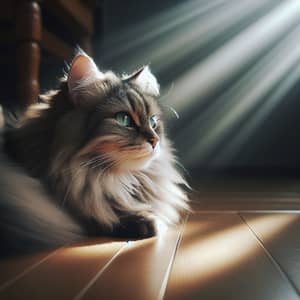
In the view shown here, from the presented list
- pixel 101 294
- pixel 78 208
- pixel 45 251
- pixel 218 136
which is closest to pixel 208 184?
pixel 218 136

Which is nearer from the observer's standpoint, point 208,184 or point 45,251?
point 45,251

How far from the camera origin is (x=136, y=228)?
947 mm

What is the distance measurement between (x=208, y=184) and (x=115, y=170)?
118 centimetres

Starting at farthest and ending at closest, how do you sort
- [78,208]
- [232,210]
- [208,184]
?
1. [208,184]
2. [232,210]
3. [78,208]

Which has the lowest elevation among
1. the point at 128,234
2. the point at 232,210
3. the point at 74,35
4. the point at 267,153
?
the point at 267,153

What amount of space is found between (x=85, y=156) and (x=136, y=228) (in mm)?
199

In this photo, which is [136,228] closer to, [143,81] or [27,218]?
[27,218]

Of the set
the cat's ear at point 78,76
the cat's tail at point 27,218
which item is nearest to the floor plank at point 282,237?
the cat's tail at point 27,218

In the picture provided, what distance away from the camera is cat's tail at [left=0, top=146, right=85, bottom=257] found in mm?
770

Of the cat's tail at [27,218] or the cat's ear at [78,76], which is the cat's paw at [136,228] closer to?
the cat's tail at [27,218]

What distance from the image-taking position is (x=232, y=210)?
4.40ft

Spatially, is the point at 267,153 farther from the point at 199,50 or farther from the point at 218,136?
the point at 199,50

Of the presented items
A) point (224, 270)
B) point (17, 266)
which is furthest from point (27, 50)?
point (224, 270)

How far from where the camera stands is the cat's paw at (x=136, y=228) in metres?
0.94
